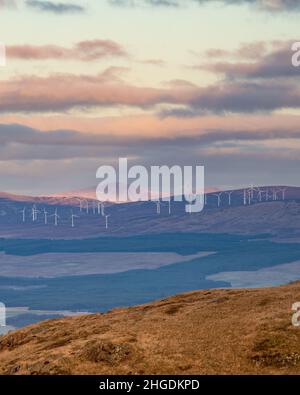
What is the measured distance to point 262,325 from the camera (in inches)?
3556

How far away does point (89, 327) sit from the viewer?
106875mm

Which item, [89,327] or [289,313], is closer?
[289,313]

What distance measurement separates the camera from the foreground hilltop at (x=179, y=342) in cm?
8119

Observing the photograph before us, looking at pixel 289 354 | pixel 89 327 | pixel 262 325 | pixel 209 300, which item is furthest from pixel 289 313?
pixel 89 327

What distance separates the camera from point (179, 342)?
8769cm

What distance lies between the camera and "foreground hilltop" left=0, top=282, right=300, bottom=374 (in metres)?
81.2
